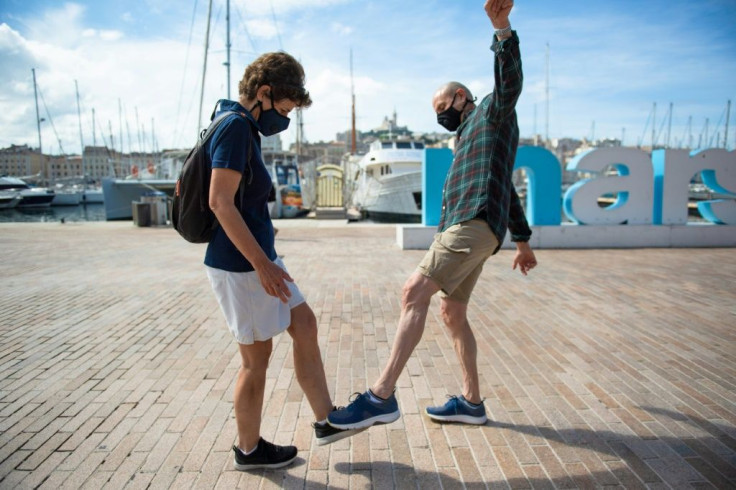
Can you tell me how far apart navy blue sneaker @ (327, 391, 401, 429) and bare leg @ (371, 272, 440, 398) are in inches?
2.7

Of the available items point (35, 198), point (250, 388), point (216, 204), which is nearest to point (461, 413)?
point (250, 388)

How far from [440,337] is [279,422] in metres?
1.93

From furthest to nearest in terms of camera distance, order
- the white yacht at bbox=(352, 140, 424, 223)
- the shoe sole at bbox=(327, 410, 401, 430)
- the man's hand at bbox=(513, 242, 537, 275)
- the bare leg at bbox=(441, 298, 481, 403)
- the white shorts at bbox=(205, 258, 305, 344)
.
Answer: the white yacht at bbox=(352, 140, 424, 223) → the man's hand at bbox=(513, 242, 537, 275) → the bare leg at bbox=(441, 298, 481, 403) → the shoe sole at bbox=(327, 410, 401, 430) → the white shorts at bbox=(205, 258, 305, 344)

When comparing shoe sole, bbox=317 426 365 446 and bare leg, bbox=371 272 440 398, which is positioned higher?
bare leg, bbox=371 272 440 398

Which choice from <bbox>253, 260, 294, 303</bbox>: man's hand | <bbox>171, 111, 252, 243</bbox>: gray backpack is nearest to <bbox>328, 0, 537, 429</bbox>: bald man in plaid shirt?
<bbox>253, 260, 294, 303</bbox>: man's hand

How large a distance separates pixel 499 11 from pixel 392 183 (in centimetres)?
2132

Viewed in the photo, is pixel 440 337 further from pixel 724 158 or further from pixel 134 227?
pixel 134 227

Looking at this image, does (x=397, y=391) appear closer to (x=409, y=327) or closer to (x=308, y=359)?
(x=409, y=327)

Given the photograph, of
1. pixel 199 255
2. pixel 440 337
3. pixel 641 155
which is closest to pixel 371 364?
pixel 440 337

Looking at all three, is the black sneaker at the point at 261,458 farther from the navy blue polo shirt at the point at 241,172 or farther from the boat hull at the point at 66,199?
the boat hull at the point at 66,199

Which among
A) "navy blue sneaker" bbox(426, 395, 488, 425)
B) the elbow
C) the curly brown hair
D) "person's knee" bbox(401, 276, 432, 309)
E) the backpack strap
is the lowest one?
"navy blue sneaker" bbox(426, 395, 488, 425)

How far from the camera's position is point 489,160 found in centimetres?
244

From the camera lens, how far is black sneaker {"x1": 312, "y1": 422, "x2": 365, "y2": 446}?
2242mm

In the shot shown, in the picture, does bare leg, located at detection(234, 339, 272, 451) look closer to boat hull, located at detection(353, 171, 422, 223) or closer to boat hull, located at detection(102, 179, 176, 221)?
boat hull, located at detection(353, 171, 422, 223)
